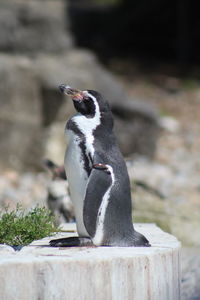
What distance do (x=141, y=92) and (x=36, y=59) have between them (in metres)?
5.09

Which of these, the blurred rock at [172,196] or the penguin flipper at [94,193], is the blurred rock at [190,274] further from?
the penguin flipper at [94,193]

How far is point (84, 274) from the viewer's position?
3.69 m

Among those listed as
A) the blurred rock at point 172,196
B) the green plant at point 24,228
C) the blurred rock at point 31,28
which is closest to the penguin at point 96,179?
the green plant at point 24,228

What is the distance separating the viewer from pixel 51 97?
10555 millimetres

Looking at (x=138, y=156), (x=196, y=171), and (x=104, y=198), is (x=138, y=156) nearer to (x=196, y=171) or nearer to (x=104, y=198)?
(x=196, y=171)

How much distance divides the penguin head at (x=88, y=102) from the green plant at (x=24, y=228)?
0.79 m

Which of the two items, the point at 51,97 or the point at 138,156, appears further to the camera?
the point at 138,156

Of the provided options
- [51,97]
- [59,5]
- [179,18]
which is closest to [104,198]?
[51,97]

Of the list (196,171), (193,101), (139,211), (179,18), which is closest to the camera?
(139,211)

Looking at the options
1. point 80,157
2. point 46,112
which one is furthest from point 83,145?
point 46,112

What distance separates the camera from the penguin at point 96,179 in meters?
4.04

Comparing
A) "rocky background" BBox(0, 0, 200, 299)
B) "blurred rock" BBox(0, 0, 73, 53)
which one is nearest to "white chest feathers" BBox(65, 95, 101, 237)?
"rocky background" BBox(0, 0, 200, 299)

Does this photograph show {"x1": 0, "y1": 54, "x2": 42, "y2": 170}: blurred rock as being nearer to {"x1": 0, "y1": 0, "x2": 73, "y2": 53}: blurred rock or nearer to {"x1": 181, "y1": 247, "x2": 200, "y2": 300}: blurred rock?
{"x1": 0, "y1": 0, "x2": 73, "y2": 53}: blurred rock

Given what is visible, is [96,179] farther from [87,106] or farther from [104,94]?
[104,94]
